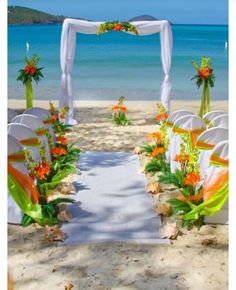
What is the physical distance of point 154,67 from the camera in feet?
117

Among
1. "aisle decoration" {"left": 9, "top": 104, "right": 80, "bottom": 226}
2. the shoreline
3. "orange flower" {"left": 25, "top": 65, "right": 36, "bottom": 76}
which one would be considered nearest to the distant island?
the shoreline

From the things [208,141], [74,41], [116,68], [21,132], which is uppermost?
[116,68]

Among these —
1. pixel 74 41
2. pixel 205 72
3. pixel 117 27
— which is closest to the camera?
pixel 205 72

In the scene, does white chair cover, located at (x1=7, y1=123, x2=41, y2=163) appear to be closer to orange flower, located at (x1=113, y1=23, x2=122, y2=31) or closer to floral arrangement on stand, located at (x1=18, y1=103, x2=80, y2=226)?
floral arrangement on stand, located at (x1=18, y1=103, x2=80, y2=226)

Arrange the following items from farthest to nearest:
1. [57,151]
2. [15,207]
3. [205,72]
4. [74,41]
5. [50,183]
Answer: [74,41], [205,72], [57,151], [50,183], [15,207]

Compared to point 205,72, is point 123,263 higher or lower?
lower

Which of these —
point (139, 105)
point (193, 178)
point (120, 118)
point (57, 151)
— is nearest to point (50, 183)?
point (57, 151)

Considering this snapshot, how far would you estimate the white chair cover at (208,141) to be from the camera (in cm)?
605

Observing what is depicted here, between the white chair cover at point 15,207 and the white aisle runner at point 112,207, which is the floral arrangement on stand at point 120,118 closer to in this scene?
the white aisle runner at point 112,207

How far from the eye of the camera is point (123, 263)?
15.4 ft

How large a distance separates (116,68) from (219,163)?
97.8ft

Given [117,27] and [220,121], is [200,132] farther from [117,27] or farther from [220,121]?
[117,27]

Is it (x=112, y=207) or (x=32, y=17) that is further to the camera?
(x=32, y=17)
